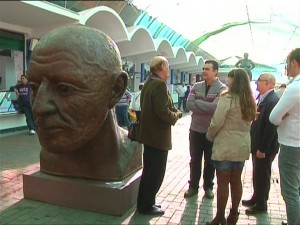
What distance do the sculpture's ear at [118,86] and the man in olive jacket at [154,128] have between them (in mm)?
251

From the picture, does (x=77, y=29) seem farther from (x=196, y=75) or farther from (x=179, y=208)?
(x=196, y=75)

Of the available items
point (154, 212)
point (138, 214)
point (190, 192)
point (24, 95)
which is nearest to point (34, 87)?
point (138, 214)

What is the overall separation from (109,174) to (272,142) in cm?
194

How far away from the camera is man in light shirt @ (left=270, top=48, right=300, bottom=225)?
3.43m

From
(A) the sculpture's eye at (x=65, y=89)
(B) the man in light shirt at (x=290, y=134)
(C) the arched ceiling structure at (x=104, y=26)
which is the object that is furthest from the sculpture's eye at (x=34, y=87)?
(B) the man in light shirt at (x=290, y=134)

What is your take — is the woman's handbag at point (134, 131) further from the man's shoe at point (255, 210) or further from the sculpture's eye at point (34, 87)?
the man's shoe at point (255, 210)

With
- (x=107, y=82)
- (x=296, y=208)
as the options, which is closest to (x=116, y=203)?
(x=107, y=82)

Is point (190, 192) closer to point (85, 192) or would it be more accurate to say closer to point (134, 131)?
point (134, 131)

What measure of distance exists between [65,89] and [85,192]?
1.31m

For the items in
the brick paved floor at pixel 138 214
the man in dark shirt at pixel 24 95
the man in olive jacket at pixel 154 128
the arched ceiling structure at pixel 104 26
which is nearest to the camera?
the arched ceiling structure at pixel 104 26

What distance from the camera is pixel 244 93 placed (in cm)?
361

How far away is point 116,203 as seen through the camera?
159 inches

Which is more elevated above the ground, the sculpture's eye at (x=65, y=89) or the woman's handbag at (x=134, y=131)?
the sculpture's eye at (x=65, y=89)

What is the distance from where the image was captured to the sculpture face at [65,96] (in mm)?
3492
